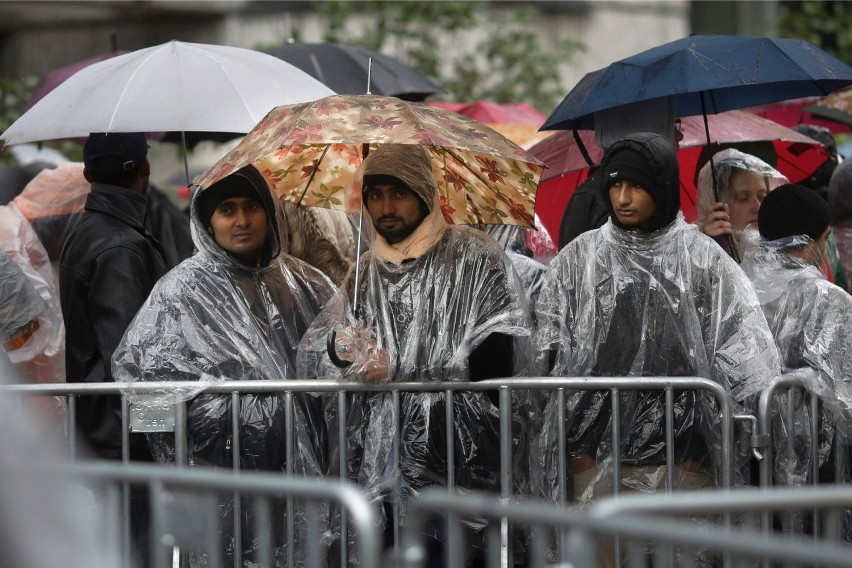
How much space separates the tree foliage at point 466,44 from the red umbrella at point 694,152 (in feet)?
20.6

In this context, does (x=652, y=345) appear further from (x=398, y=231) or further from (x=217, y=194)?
(x=217, y=194)

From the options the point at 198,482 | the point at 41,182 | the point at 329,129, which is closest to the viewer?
the point at 198,482

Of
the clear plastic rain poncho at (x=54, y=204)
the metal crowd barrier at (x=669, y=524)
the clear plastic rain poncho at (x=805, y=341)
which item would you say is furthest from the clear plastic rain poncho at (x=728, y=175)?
the metal crowd barrier at (x=669, y=524)

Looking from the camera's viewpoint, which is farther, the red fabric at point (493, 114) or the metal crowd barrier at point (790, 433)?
the red fabric at point (493, 114)

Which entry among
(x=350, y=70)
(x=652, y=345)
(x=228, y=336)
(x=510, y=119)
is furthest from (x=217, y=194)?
(x=510, y=119)

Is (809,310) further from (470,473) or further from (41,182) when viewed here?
(41,182)

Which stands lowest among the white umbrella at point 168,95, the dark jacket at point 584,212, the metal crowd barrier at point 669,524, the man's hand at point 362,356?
the metal crowd barrier at point 669,524

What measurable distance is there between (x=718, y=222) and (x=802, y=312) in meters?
0.64

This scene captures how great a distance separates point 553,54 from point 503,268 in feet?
32.8

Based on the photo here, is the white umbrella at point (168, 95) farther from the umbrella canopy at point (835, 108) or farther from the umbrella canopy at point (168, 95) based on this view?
the umbrella canopy at point (835, 108)

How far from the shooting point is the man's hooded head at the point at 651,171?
4.88 metres

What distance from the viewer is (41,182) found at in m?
7.16

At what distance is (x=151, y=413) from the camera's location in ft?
15.6

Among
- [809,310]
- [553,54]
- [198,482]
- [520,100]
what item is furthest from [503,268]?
[553,54]
